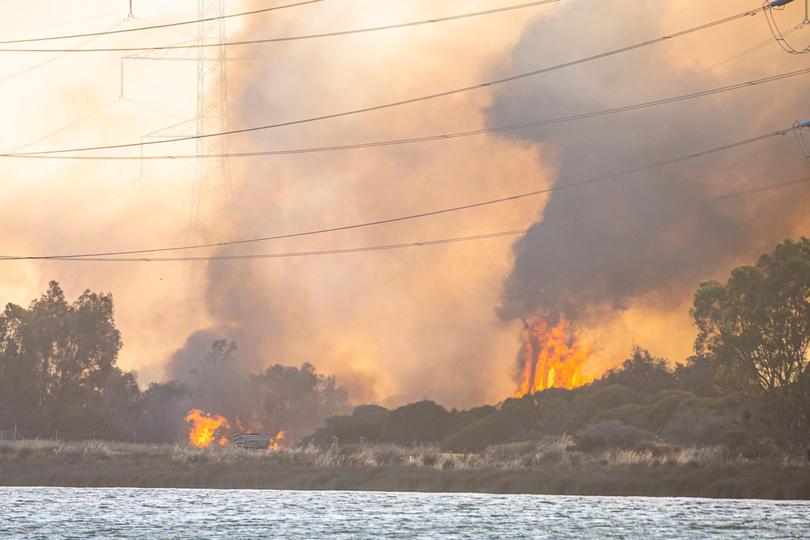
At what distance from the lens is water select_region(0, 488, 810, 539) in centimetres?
6166

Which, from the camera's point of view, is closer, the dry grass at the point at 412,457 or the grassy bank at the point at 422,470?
the grassy bank at the point at 422,470

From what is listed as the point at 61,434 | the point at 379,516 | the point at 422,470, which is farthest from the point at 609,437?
the point at 61,434

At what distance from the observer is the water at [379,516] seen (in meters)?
61.7

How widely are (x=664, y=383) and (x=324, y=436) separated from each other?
182 feet

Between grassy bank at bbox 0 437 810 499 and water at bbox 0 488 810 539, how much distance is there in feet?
9.05

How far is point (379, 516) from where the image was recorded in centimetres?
7356

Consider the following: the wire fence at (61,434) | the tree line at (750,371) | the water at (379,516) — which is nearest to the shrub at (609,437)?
the tree line at (750,371)

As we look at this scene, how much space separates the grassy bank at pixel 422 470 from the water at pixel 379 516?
276 cm

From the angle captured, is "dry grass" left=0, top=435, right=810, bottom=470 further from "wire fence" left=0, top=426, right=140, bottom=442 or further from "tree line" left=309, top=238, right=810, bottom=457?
"wire fence" left=0, top=426, right=140, bottom=442

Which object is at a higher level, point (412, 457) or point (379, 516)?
point (412, 457)

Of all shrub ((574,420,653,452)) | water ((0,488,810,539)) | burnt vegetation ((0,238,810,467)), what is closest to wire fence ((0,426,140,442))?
burnt vegetation ((0,238,810,467))

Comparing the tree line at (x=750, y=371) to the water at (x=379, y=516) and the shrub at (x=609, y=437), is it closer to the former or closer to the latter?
the shrub at (x=609, y=437)

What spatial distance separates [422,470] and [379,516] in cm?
2877

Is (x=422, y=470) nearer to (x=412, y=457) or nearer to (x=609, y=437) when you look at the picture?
(x=412, y=457)
